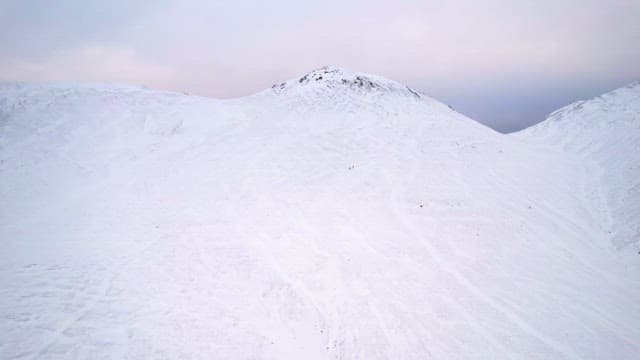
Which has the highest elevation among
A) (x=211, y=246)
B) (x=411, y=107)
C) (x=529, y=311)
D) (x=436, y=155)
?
(x=411, y=107)

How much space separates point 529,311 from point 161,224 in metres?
16.6

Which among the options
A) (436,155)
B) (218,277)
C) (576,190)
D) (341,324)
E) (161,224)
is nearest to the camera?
(341,324)

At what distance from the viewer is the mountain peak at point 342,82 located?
130 feet

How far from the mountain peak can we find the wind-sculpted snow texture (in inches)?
126

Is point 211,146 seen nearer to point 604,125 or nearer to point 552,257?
point 552,257

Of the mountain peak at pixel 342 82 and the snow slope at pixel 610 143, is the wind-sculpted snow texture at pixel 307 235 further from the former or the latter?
the mountain peak at pixel 342 82

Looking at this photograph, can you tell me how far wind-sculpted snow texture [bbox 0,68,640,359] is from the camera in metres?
13.4

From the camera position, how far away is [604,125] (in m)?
38.2

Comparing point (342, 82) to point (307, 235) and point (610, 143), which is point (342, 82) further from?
point (307, 235)

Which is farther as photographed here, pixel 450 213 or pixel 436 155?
pixel 436 155

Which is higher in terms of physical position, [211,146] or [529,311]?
[211,146]

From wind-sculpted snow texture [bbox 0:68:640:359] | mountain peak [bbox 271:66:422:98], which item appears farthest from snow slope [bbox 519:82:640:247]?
mountain peak [bbox 271:66:422:98]

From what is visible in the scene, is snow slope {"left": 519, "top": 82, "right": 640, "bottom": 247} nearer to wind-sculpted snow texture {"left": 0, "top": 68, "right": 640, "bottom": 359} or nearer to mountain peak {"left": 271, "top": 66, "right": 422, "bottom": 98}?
wind-sculpted snow texture {"left": 0, "top": 68, "right": 640, "bottom": 359}

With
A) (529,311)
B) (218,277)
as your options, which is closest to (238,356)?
(218,277)
